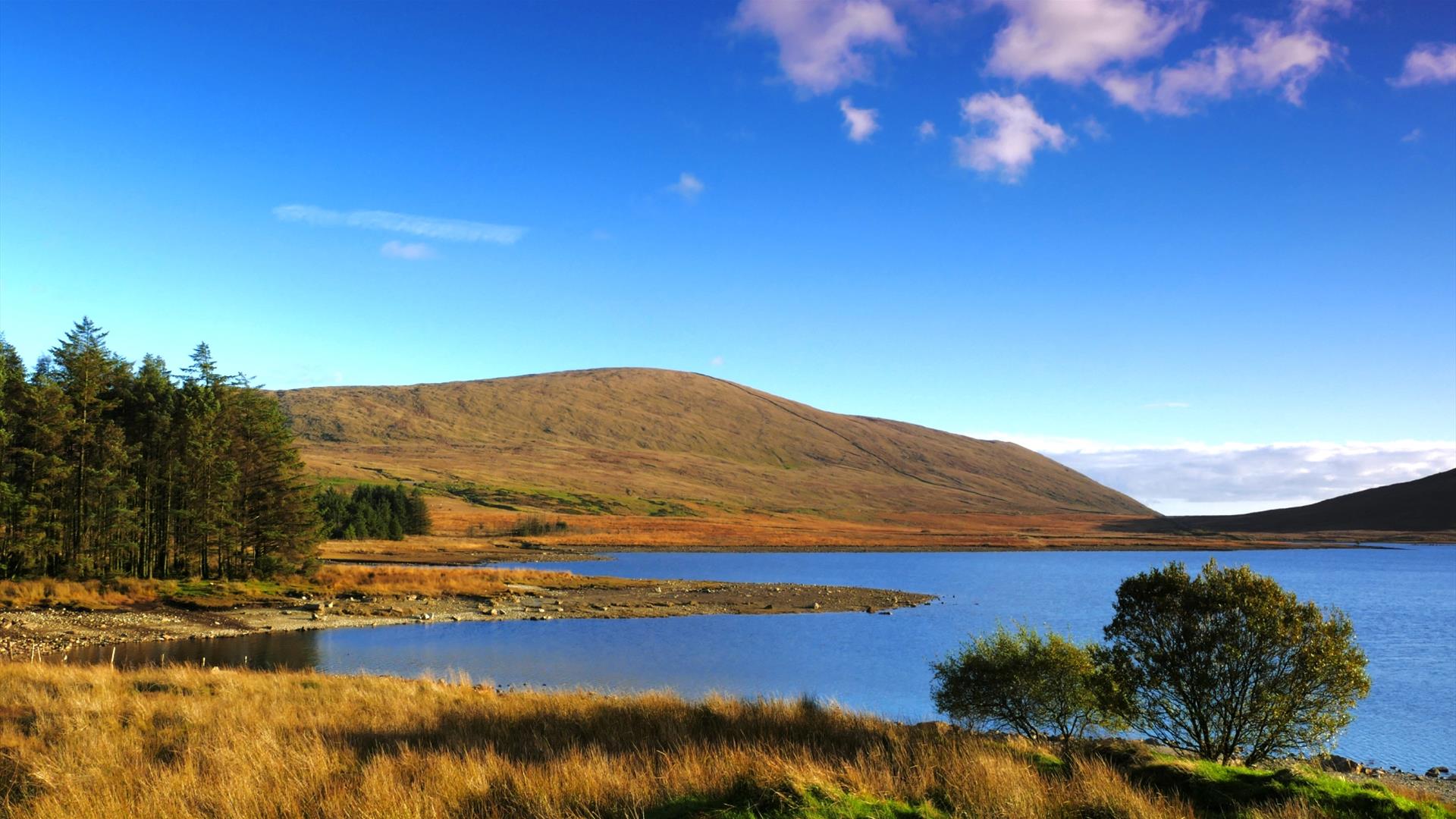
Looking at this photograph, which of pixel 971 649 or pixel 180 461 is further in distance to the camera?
pixel 180 461

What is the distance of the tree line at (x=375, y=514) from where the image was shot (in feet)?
375

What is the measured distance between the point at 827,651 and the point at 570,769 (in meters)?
35.2

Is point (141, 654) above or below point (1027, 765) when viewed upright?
below

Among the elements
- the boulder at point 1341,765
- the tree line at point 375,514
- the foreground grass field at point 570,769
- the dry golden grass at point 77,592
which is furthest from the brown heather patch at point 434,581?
the boulder at point 1341,765

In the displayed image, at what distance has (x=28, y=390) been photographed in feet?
146

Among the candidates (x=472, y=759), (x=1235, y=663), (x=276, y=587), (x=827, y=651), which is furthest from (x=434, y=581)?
(x=1235, y=663)

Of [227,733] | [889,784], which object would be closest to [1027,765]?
[889,784]

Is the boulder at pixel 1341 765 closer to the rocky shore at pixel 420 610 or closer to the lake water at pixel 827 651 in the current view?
the lake water at pixel 827 651

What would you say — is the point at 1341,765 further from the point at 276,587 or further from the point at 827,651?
the point at 276,587

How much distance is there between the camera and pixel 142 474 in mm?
51375

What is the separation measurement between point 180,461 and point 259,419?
6176mm

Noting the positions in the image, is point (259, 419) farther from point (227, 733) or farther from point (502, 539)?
point (502, 539)

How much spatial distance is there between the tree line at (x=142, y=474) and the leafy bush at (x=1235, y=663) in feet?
168

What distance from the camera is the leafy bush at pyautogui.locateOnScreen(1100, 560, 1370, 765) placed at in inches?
695
